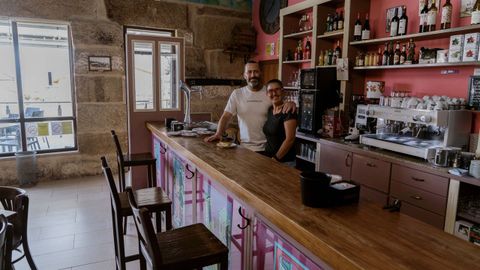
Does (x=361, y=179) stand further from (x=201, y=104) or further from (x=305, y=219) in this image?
(x=201, y=104)

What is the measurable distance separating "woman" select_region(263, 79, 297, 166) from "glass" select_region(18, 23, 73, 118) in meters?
3.85

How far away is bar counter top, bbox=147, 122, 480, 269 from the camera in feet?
3.10

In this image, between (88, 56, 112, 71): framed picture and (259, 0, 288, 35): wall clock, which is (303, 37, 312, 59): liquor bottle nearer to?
(259, 0, 288, 35): wall clock

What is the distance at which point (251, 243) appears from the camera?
1.58 metres

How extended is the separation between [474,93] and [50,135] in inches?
222

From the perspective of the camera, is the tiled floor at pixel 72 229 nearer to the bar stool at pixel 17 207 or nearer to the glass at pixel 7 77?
the bar stool at pixel 17 207

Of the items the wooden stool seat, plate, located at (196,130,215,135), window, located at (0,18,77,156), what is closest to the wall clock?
plate, located at (196,130,215,135)

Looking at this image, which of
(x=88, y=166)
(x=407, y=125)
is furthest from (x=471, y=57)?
(x=88, y=166)

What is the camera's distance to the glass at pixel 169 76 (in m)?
4.15

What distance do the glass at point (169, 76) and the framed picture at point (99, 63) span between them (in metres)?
1.54

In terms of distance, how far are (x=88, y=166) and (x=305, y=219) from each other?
4966 millimetres

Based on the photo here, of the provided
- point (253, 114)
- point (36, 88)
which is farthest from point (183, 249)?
point (36, 88)

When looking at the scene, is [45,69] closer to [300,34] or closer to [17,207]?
[17,207]

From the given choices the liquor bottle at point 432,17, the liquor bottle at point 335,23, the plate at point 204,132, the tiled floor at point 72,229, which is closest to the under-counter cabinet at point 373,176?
the liquor bottle at point 432,17
